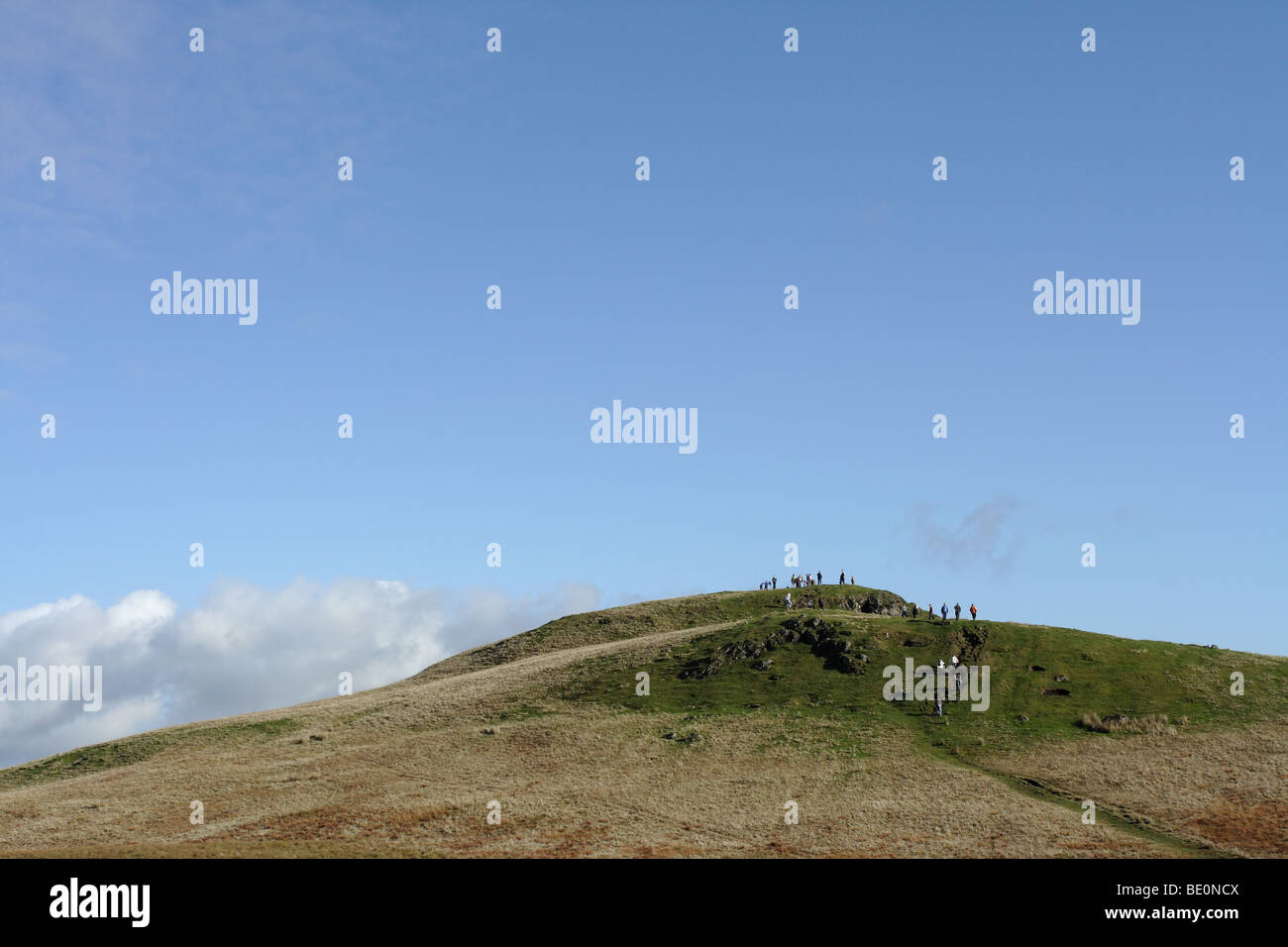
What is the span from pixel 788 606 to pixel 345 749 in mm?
51872

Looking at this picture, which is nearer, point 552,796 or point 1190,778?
point 1190,778

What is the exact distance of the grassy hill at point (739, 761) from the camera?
5475 centimetres

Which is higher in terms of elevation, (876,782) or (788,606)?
(788,606)

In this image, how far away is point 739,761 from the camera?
6850 centimetres

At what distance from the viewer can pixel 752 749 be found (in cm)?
7044

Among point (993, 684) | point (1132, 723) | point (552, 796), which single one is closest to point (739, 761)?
point (552, 796)

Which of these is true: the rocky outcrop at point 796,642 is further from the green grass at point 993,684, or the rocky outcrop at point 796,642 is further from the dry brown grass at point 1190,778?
the dry brown grass at point 1190,778

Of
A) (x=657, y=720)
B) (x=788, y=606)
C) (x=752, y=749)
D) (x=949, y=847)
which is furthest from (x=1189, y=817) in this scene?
(x=788, y=606)

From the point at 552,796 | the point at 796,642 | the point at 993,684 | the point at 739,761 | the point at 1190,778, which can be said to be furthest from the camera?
the point at 796,642

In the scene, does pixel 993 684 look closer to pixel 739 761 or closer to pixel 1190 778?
pixel 1190 778

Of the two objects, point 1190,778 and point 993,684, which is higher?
point 993,684

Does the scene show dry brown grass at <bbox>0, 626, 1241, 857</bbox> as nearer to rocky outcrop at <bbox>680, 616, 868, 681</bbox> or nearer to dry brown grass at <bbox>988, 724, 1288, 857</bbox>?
dry brown grass at <bbox>988, 724, 1288, 857</bbox>
